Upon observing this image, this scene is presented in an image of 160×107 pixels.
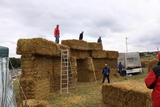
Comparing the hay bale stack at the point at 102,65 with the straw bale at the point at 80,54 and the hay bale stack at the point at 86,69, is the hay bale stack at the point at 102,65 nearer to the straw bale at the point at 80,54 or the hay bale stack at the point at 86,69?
the hay bale stack at the point at 86,69

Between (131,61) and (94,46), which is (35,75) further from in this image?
(131,61)

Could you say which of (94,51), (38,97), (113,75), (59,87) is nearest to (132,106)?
(38,97)

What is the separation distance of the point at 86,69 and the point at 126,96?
39.9ft

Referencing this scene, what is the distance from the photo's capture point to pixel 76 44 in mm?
18562

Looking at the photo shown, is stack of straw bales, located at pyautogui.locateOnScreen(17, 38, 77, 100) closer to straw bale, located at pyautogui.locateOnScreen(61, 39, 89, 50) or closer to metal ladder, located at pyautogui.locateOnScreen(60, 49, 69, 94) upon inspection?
metal ladder, located at pyautogui.locateOnScreen(60, 49, 69, 94)

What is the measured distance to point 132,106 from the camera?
866 centimetres

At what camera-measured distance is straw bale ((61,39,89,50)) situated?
59.1 ft

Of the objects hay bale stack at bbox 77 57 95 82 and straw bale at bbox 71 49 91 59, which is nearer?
straw bale at bbox 71 49 91 59

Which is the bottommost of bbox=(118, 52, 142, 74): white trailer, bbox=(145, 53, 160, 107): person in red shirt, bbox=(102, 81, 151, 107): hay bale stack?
bbox=(102, 81, 151, 107): hay bale stack

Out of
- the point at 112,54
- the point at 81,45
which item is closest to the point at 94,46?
the point at 81,45

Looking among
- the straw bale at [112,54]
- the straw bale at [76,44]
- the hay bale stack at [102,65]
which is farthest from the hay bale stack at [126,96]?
the straw bale at [112,54]

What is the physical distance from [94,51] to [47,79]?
30.7 ft

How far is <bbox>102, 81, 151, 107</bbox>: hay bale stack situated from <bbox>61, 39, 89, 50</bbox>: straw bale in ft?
25.7

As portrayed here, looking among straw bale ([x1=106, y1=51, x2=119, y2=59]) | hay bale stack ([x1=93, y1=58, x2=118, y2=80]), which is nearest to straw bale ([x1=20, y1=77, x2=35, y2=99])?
hay bale stack ([x1=93, y1=58, x2=118, y2=80])
